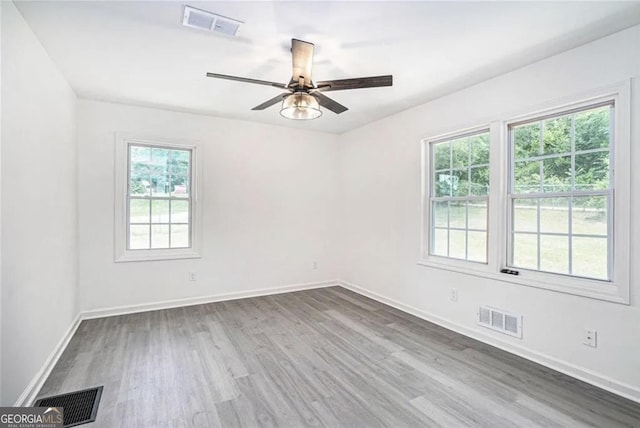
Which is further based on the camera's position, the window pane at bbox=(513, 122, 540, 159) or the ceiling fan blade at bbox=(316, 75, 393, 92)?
the window pane at bbox=(513, 122, 540, 159)

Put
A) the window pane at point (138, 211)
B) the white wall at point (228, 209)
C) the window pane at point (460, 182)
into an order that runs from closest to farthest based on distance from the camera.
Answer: the window pane at point (460, 182)
the white wall at point (228, 209)
the window pane at point (138, 211)

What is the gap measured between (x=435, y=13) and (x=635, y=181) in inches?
73.4

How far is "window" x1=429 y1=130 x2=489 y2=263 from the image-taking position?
11.2 feet

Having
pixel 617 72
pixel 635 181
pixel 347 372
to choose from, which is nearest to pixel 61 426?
pixel 347 372

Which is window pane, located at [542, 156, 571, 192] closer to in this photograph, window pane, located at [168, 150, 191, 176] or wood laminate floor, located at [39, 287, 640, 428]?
wood laminate floor, located at [39, 287, 640, 428]

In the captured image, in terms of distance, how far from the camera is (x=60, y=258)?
299cm

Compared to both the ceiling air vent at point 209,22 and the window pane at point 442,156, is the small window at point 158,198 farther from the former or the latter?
the window pane at point 442,156

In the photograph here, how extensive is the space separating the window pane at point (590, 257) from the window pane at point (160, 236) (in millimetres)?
4574

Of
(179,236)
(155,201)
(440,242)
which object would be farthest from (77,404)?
(440,242)

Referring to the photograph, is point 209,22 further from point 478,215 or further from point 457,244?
point 457,244

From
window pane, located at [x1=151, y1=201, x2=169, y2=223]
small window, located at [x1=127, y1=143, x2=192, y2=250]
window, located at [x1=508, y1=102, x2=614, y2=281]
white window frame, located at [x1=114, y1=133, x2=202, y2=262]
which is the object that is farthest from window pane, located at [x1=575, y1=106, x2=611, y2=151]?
window pane, located at [x1=151, y1=201, x2=169, y2=223]

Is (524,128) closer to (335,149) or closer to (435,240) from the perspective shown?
(435,240)

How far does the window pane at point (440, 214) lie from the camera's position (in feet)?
12.6

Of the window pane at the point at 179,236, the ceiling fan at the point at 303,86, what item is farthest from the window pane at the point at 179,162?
the ceiling fan at the point at 303,86
